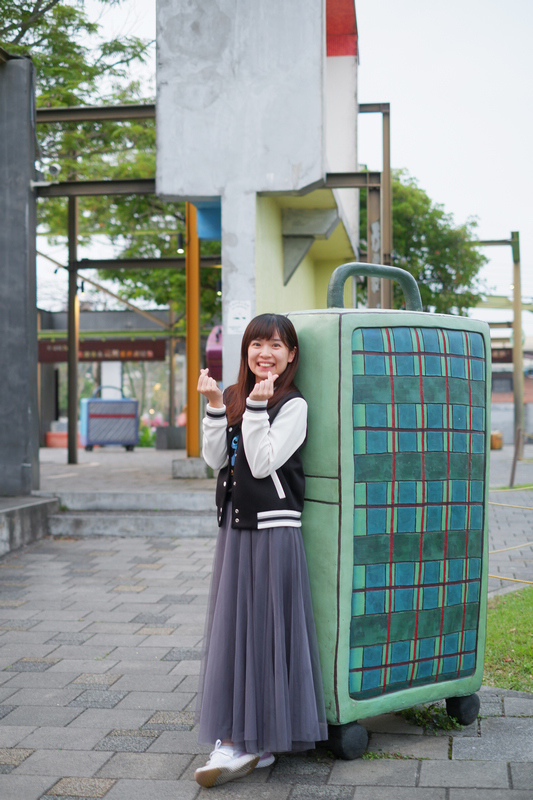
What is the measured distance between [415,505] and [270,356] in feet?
2.56

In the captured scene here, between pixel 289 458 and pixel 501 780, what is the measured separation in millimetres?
1294

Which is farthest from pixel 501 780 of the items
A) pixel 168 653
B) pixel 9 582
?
pixel 9 582

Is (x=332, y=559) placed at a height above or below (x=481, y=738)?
above

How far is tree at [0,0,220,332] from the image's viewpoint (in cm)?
1202

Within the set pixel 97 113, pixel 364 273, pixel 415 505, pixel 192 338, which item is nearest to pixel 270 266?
pixel 192 338

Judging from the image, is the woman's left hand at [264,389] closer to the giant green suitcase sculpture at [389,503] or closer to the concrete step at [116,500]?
the giant green suitcase sculpture at [389,503]

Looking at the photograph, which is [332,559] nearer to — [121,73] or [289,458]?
[289,458]

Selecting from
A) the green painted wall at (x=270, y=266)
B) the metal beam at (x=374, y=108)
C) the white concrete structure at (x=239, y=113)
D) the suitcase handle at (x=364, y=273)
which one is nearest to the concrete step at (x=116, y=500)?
the white concrete structure at (x=239, y=113)

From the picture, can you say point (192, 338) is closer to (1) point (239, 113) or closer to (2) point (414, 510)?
(1) point (239, 113)

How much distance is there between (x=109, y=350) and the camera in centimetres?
2433

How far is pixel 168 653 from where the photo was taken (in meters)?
4.61

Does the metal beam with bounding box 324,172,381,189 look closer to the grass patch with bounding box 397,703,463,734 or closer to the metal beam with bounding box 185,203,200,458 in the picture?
the metal beam with bounding box 185,203,200,458

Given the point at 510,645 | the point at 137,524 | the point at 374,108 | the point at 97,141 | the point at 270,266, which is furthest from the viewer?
the point at 97,141

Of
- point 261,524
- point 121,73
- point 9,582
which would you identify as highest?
point 121,73
